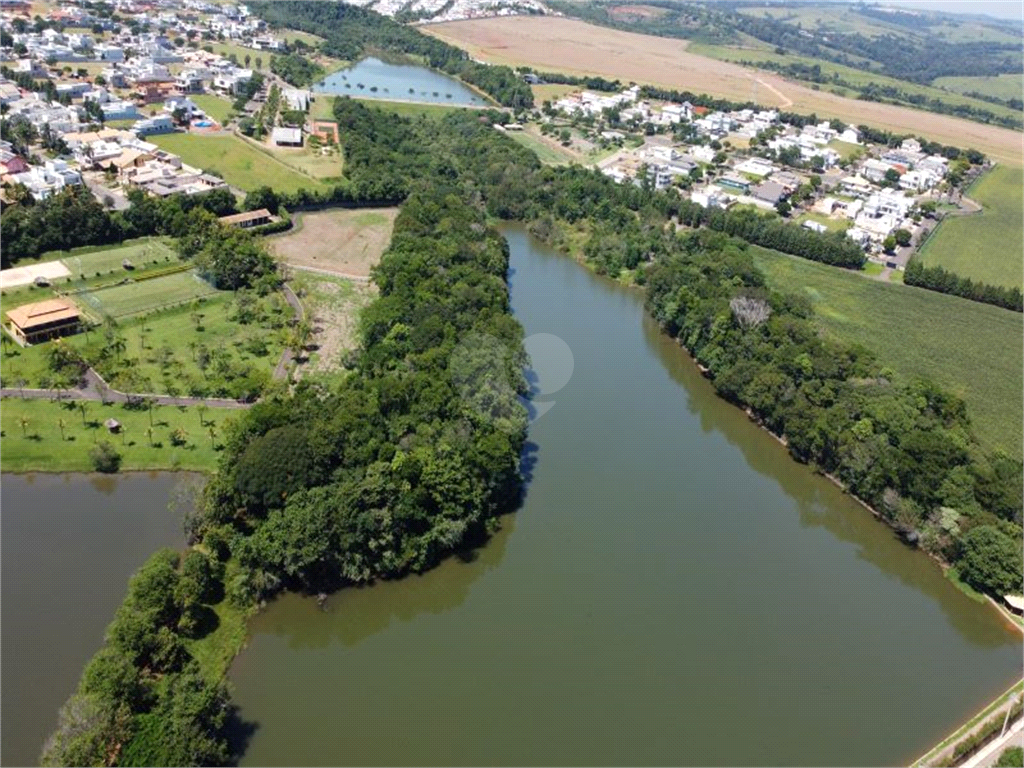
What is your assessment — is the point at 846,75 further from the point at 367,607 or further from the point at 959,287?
the point at 367,607

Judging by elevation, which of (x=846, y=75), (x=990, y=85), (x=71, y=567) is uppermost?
(x=990, y=85)

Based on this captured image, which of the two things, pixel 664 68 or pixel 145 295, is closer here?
pixel 145 295

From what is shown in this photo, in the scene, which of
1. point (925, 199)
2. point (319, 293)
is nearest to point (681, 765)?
point (319, 293)

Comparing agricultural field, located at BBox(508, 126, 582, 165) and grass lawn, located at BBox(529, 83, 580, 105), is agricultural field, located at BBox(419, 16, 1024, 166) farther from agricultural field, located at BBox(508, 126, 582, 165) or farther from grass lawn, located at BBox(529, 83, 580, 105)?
agricultural field, located at BBox(508, 126, 582, 165)

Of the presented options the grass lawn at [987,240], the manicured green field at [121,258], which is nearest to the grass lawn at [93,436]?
the manicured green field at [121,258]

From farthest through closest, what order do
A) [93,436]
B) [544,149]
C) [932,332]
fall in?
[544,149] → [932,332] → [93,436]

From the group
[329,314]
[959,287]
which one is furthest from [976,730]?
[959,287]
